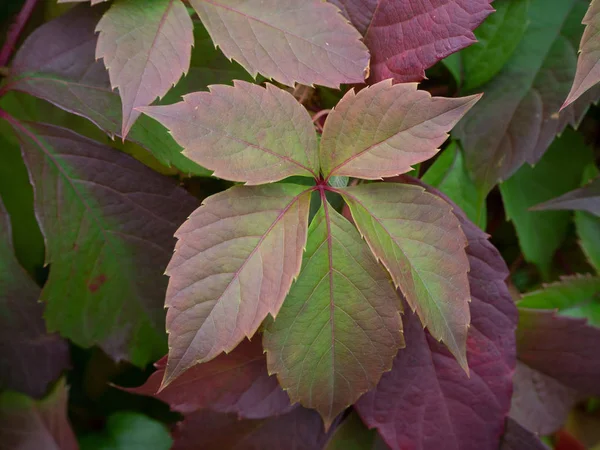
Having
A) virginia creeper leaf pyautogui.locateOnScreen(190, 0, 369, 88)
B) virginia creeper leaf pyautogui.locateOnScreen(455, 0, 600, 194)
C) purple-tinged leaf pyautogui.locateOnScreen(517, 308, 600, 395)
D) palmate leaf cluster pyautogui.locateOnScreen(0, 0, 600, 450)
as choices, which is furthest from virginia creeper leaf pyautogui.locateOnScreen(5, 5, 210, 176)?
purple-tinged leaf pyautogui.locateOnScreen(517, 308, 600, 395)

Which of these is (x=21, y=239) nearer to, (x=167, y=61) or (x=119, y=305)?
(x=119, y=305)

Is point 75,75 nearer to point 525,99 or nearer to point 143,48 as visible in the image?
point 143,48

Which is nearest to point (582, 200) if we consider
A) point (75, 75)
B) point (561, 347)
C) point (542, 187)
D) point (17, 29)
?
point (542, 187)

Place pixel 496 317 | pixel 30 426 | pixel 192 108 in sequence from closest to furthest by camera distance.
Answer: pixel 192 108 < pixel 496 317 < pixel 30 426

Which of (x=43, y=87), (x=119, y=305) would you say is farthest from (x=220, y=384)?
(x=43, y=87)

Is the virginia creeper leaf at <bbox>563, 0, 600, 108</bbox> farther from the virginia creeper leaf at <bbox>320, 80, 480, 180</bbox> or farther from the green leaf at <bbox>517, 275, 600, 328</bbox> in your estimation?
the green leaf at <bbox>517, 275, 600, 328</bbox>

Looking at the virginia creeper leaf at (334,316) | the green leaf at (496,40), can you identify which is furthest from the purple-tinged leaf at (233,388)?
the green leaf at (496,40)
